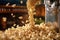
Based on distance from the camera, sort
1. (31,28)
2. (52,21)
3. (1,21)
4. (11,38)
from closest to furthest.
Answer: (11,38), (31,28), (52,21), (1,21)

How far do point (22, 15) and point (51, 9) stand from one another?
0.92 feet

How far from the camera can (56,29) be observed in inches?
28.3

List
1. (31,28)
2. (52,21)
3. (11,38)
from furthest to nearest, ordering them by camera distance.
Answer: (52,21)
(31,28)
(11,38)

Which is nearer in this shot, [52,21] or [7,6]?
[52,21]

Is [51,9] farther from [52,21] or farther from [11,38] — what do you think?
[11,38]

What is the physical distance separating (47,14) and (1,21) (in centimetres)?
29

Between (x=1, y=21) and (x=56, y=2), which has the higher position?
(x=56, y=2)

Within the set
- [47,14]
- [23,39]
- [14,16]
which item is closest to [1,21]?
[14,16]

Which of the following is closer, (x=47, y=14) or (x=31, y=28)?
(x=31, y=28)

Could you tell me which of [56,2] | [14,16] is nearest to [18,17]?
[14,16]

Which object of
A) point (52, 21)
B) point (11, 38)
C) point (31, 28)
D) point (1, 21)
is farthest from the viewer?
point (1, 21)

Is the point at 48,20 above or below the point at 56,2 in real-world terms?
below

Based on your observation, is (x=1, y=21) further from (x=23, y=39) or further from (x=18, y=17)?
(x=23, y=39)

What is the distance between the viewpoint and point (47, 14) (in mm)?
833
